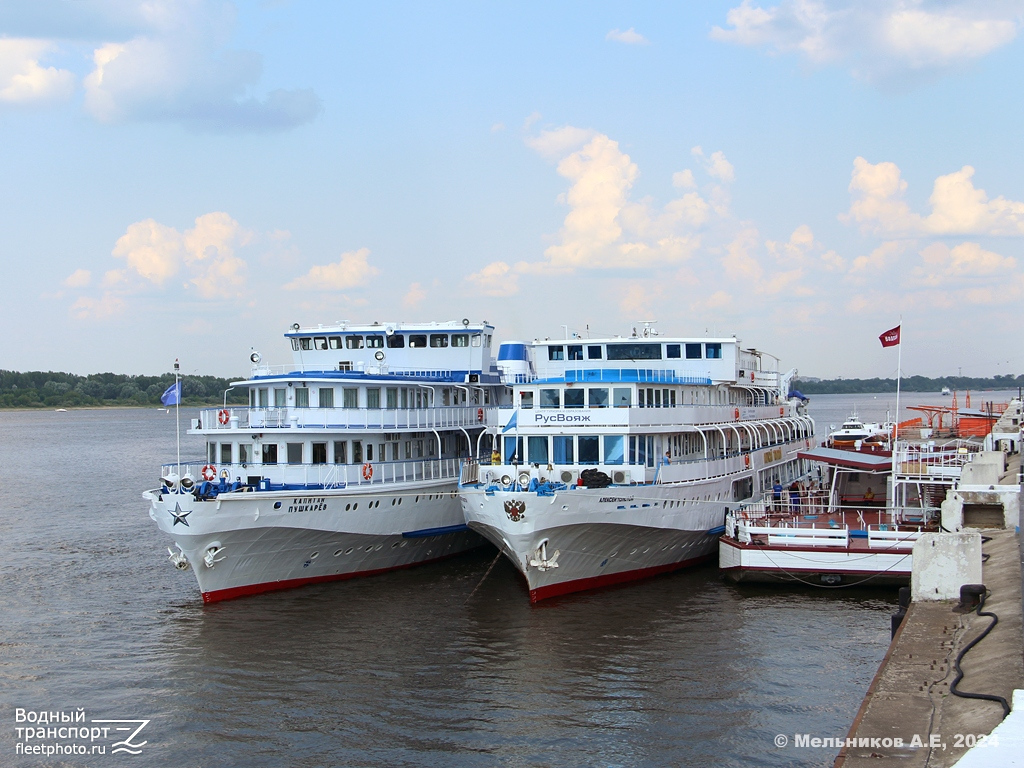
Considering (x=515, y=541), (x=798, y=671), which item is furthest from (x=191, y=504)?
(x=798, y=671)

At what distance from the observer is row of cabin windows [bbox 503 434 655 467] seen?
30.3m

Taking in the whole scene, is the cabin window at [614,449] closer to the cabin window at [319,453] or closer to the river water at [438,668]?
the river water at [438,668]

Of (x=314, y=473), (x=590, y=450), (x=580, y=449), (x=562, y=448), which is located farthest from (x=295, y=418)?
(x=590, y=450)

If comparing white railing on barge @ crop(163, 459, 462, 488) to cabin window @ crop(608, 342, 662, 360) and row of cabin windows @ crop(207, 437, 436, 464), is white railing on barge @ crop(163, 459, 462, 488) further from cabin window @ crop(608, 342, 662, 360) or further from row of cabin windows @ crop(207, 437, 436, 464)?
cabin window @ crop(608, 342, 662, 360)

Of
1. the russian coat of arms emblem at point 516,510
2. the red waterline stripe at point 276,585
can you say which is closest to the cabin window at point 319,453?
the red waterline stripe at point 276,585

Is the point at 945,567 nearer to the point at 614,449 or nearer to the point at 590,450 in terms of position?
the point at 614,449

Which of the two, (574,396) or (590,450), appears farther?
(574,396)

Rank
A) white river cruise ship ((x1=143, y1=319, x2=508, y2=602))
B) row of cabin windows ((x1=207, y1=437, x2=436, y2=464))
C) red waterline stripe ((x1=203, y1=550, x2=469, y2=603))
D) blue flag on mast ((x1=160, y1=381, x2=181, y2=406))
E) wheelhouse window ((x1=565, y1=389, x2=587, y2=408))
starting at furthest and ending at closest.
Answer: wheelhouse window ((x1=565, y1=389, x2=587, y2=408)) → row of cabin windows ((x1=207, y1=437, x2=436, y2=464)) → blue flag on mast ((x1=160, y1=381, x2=181, y2=406)) → red waterline stripe ((x1=203, y1=550, x2=469, y2=603)) → white river cruise ship ((x1=143, y1=319, x2=508, y2=602))

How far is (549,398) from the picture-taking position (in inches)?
1240

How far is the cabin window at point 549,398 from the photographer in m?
31.5

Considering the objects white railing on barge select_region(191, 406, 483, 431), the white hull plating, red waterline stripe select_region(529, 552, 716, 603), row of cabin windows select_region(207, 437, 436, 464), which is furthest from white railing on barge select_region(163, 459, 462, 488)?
red waterline stripe select_region(529, 552, 716, 603)

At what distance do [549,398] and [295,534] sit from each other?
29.8ft

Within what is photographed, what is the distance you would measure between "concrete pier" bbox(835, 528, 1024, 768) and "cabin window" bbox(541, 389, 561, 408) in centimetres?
1711

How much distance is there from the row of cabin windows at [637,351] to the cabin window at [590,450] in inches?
296
